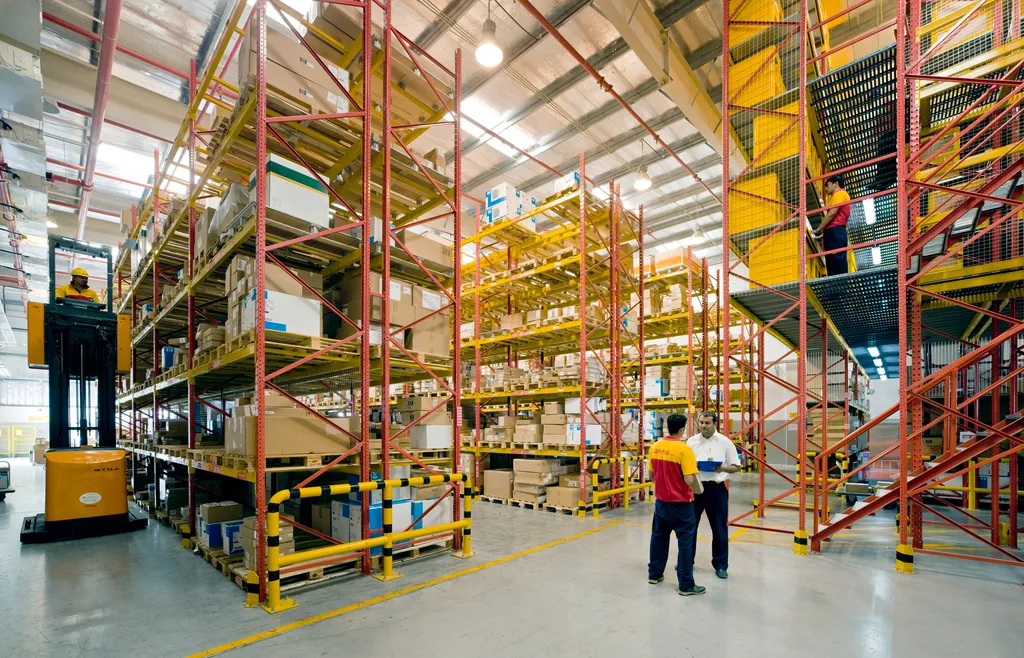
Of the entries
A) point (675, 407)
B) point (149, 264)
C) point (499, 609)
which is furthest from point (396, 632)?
point (675, 407)

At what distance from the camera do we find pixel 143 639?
12.3ft

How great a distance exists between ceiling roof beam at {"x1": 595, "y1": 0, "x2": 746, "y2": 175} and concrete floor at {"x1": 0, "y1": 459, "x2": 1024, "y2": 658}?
5.77 metres

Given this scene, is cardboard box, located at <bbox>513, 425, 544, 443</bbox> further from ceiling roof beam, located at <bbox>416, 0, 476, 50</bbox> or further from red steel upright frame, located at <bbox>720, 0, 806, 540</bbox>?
ceiling roof beam, located at <bbox>416, 0, 476, 50</bbox>

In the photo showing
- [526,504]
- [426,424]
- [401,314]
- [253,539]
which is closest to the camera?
[253,539]

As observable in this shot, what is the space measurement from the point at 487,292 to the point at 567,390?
3874 mm

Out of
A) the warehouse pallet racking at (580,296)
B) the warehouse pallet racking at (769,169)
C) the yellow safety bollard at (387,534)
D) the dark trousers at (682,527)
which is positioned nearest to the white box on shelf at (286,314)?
the yellow safety bollard at (387,534)

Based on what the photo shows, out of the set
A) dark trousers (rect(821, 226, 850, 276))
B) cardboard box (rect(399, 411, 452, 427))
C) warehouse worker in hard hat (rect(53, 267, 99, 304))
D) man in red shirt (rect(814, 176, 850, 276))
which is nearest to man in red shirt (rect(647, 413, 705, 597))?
cardboard box (rect(399, 411, 452, 427))

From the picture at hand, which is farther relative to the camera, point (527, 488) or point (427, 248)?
point (527, 488)

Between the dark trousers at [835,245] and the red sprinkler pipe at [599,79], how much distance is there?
482 cm

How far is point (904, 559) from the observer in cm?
537

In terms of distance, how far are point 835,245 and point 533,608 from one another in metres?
6.49

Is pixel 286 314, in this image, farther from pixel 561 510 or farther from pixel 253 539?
pixel 561 510

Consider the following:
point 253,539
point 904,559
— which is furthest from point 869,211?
point 253,539

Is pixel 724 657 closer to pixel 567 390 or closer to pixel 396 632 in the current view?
pixel 396 632
